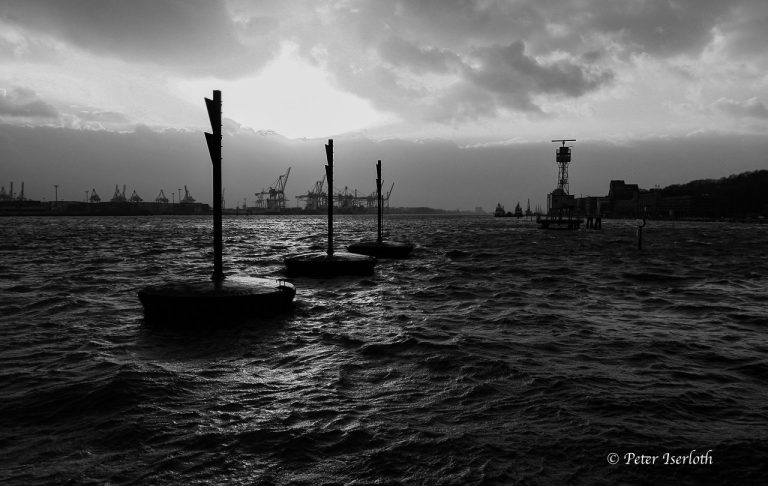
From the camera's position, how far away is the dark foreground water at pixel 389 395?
5.79 metres

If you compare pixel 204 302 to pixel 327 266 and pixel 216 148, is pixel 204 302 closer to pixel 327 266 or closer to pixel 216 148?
pixel 216 148

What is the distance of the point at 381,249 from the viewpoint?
3447 centimetres

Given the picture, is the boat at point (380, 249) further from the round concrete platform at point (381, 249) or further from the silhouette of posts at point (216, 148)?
the silhouette of posts at point (216, 148)

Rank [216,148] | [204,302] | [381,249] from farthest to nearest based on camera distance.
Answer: [381,249]
[216,148]
[204,302]

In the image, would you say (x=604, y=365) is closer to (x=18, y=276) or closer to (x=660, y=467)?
(x=660, y=467)

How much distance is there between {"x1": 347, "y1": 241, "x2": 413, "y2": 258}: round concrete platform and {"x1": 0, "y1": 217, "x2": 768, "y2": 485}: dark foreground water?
605 inches

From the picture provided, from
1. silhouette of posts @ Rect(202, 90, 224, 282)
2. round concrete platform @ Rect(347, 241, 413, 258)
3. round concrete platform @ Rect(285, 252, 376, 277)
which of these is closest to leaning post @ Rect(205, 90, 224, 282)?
silhouette of posts @ Rect(202, 90, 224, 282)

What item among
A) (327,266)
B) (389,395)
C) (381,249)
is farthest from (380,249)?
(389,395)

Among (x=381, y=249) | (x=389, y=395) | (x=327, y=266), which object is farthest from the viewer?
(x=381, y=249)

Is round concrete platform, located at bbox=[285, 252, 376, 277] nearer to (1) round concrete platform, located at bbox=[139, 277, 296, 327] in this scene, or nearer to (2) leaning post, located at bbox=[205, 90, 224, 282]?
(2) leaning post, located at bbox=[205, 90, 224, 282]

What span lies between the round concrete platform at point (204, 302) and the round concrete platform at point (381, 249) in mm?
17902

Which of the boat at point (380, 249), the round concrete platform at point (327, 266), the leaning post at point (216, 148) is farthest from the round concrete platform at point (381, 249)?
the leaning post at point (216, 148)

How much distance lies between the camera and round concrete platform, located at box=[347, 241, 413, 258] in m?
32.6

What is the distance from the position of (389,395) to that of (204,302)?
6869mm
